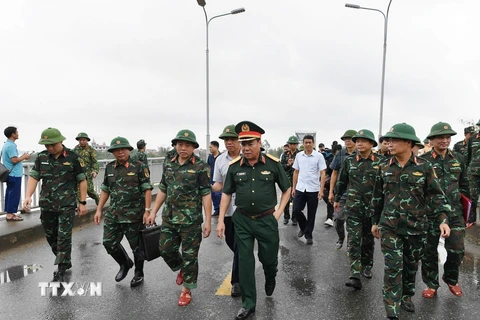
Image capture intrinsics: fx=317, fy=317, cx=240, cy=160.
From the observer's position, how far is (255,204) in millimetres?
3234

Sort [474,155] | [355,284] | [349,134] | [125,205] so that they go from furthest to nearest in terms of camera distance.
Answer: [349,134], [474,155], [125,205], [355,284]

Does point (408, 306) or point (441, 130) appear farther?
point (441, 130)

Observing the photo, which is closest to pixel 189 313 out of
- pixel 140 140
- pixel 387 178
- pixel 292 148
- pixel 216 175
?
pixel 216 175

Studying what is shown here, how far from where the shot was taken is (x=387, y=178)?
3.21m

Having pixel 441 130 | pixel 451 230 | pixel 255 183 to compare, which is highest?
pixel 441 130

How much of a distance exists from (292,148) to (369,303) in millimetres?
4503

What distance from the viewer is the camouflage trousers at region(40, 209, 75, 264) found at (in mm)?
4066

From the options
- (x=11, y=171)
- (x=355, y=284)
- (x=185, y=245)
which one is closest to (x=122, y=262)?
(x=185, y=245)

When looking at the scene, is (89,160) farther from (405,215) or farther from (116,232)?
(405,215)

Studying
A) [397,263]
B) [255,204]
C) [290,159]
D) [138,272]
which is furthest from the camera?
[290,159]

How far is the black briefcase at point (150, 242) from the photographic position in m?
3.76

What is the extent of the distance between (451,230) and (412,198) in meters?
1.08

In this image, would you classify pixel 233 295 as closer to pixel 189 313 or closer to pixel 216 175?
pixel 189 313

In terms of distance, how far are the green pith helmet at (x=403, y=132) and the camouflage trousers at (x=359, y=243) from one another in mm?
1394
